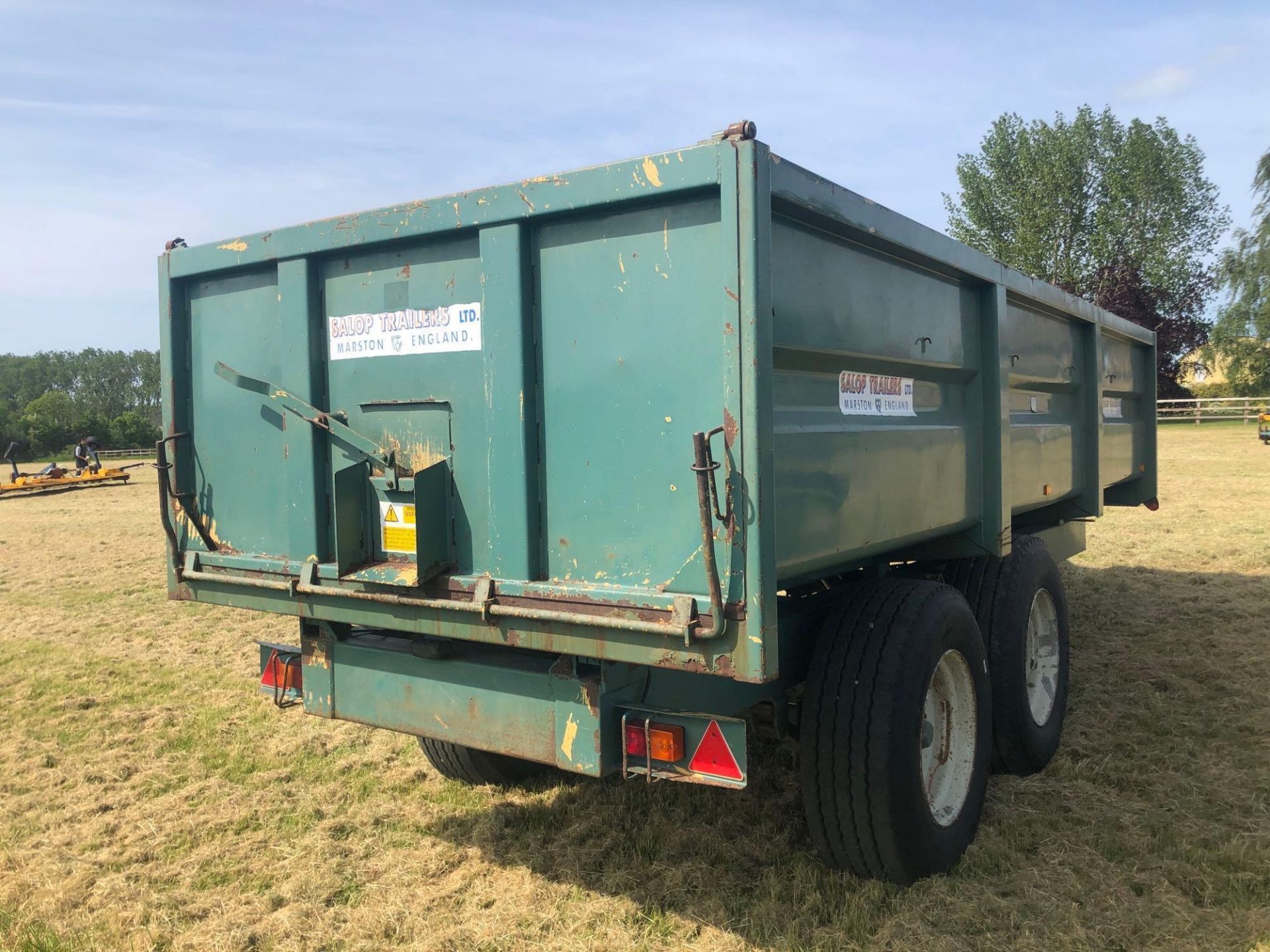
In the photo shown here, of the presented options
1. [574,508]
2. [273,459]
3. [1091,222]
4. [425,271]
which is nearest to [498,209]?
[425,271]

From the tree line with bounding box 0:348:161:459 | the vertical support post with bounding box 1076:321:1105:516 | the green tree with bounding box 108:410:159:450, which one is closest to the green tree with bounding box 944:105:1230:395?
the vertical support post with bounding box 1076:321:1105:516

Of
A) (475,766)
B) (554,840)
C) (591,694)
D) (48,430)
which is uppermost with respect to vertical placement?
(48,430)

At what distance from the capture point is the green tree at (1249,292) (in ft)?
79.8

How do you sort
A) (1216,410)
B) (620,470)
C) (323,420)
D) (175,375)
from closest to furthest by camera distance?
(620,470) → (323,420) → (175,375) → (1216,410)

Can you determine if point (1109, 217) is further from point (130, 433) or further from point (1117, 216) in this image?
point (130, 433)

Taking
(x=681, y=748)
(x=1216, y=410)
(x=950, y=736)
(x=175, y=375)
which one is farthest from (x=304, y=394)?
(x=1216, y=410)

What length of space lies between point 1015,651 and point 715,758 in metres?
1.94

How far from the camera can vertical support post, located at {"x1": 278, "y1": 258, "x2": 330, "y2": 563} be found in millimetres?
3135

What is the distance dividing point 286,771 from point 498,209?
2932 millimetres

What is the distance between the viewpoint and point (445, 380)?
288 cm

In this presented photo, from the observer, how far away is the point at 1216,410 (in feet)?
108

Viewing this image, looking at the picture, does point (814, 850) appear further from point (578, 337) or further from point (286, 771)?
point (286, 771)

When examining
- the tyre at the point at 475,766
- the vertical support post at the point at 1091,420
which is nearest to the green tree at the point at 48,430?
the tyre at the point at 475,766

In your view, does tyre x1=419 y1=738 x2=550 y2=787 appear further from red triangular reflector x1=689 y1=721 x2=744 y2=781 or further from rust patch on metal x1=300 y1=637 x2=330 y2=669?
red triangular reflector x1=689 y1=721 x2=744 y2=781
